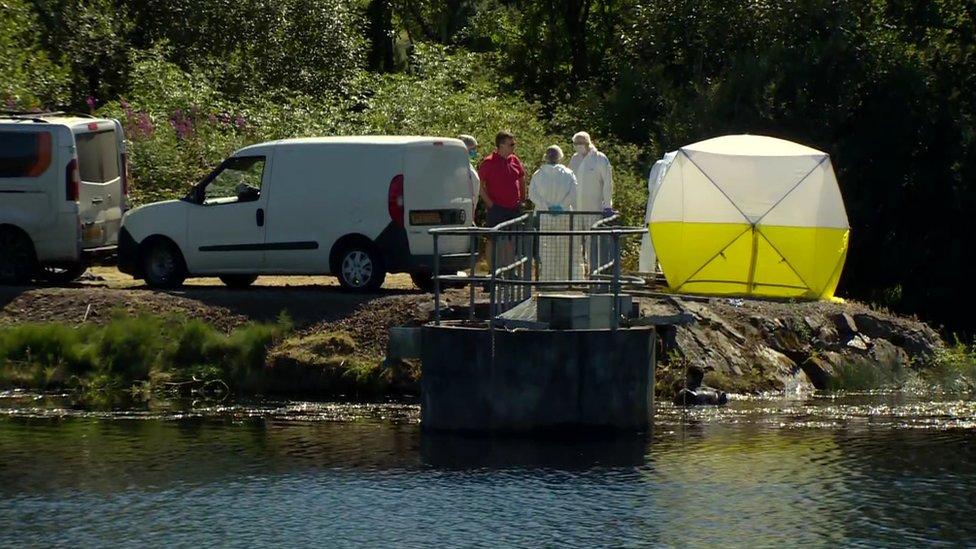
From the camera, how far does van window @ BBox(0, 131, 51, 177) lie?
2198cm

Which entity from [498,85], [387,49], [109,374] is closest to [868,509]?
[109,374]

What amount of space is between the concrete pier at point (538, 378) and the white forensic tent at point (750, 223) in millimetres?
6541

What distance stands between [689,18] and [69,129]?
17161 mm

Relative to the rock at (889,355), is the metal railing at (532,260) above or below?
above

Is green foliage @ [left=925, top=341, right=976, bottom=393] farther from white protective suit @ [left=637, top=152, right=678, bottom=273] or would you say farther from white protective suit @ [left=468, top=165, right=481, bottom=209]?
white protective suit @ [left=468, top=165, right=481, bottom=209]

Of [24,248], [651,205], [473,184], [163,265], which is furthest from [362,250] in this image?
[651,205]

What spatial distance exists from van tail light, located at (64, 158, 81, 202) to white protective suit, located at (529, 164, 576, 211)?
5650 mm

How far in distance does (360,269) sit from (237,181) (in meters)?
1.87

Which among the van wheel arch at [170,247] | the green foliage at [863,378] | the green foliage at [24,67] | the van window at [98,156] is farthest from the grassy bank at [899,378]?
the green foliage at [24,67]

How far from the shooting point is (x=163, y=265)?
22.1 meters

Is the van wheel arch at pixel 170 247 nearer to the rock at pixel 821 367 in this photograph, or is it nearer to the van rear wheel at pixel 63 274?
the van rear wheel at pixel 63 274

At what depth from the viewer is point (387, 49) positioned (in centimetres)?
5044

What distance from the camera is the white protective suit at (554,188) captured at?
20312 mm

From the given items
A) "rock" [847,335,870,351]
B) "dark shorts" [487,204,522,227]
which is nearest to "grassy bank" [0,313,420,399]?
"dark shorts" [487,204,522,227]
